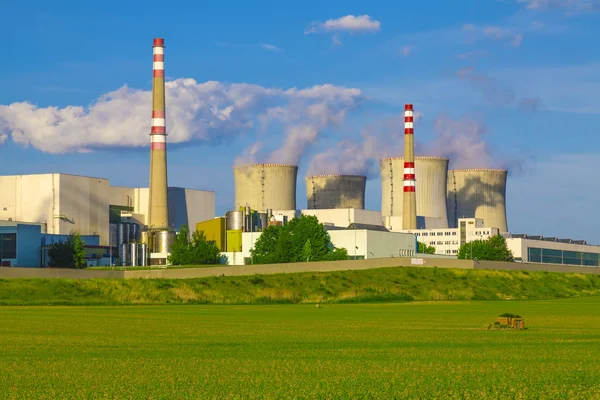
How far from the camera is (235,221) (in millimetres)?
111500

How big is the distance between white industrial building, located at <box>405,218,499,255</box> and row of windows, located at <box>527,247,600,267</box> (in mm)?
6060

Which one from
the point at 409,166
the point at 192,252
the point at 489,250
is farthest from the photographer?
the point at 489,250

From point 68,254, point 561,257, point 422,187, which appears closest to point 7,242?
point 68,254

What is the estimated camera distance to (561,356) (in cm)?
1973

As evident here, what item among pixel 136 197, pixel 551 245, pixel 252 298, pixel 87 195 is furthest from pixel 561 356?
pixel 551 245

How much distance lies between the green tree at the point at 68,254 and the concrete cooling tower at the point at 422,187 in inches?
1522

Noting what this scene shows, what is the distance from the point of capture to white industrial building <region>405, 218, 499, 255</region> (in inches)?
5022

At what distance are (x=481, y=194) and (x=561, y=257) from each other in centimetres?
1498

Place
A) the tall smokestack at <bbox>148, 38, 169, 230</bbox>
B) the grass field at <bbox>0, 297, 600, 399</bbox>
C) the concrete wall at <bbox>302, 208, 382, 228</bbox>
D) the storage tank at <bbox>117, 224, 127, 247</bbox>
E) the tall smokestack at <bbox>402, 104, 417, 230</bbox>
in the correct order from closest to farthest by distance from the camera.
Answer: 1. the grass field at <bbox>0, 297, 600, 399</bbox>
2. the tall smokestack at <bbox>148, 38, 169, 230</bbox>
3. the tall smokestack at <bbox>402, 104, 417, 230</bbox>
4. the storage tank at <bbox>117, 224, 127, 247</bbox>
5. the concrete wall at <bbox>302, 208, 382, 228</bbox>

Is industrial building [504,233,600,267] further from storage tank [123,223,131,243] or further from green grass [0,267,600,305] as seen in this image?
green grass [0,267,600,305]

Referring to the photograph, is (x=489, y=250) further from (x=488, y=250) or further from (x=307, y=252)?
(x=307, y=252)

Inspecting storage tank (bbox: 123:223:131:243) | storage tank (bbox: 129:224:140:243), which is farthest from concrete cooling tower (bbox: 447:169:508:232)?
storage tank (bbox: 123:223:131:243)

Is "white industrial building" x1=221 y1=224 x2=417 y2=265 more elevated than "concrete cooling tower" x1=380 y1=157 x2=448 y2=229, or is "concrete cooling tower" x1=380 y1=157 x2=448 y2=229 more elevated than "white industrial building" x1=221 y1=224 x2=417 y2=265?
"concrete cooling tower" x1=380 y1=157 x2=448 y2=229

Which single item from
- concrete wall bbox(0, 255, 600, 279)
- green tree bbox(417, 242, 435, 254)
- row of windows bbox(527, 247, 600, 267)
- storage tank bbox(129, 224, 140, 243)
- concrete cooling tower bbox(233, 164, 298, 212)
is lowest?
concrete wall bbox(0, 255, 600, 279)
